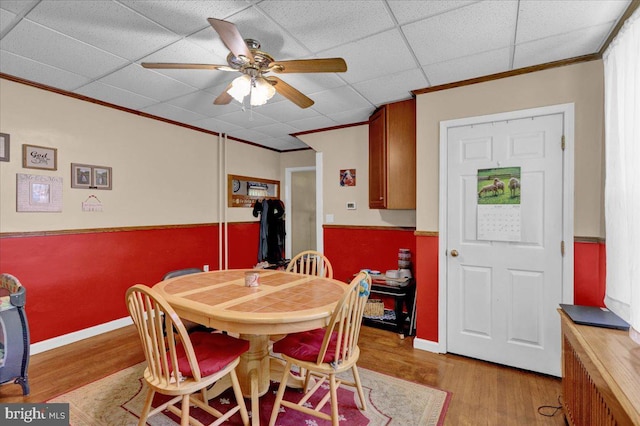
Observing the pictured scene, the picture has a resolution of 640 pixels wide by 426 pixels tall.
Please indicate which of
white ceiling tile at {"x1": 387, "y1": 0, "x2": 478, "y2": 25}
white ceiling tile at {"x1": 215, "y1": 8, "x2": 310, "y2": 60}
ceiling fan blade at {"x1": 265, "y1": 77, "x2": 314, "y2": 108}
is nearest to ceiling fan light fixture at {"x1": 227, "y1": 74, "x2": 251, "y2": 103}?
Result: ceiling fan blade at {"x1": 265, "y1": 77, "x2": 314, "y2": 108}

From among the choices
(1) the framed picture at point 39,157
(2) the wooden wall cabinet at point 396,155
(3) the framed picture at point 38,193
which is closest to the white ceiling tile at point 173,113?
(1) the framed picture at point 39,157

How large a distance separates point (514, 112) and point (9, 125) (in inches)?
166

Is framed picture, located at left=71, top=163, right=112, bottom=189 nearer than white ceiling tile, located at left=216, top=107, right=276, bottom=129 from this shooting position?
Yes

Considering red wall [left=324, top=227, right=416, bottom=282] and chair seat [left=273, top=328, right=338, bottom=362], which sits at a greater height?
red wall [left=324, top=227, right=416, bottom=282]

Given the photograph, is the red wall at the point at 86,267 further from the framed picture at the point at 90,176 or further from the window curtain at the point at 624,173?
the window curtain at the point at 624,173

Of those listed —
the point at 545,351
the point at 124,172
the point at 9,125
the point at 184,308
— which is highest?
the point at 9,125

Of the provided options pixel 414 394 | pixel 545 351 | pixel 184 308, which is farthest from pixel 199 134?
pixel 545 351

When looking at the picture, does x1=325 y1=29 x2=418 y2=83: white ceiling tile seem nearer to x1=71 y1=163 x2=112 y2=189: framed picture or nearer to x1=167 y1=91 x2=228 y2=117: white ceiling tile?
x1=167 y1=91 x2=228 y2=117: white ceiling tile

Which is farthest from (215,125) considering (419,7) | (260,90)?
(419,7)

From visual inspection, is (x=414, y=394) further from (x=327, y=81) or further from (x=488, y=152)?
(x=327, y=81)

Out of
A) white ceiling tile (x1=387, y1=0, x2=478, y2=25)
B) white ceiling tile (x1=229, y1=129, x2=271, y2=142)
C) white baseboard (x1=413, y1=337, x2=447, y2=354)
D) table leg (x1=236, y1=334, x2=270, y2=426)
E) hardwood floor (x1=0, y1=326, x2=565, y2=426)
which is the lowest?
hardwood floor (x1=0, y1=326, x2=565, y2=426)

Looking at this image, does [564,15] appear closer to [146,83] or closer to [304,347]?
[304,347]

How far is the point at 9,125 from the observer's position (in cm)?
261

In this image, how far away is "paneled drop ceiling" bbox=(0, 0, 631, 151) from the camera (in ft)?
5.66
